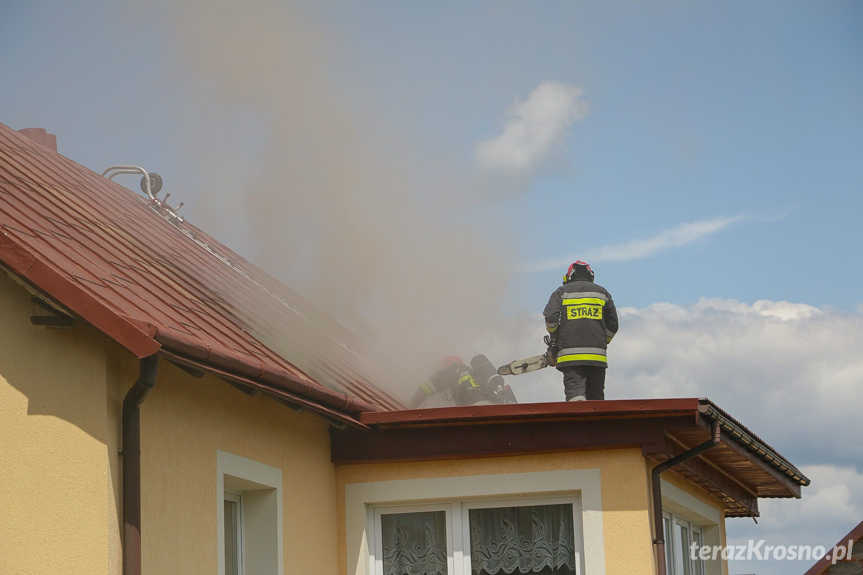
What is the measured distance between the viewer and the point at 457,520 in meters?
8.36

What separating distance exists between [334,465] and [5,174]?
3.13m

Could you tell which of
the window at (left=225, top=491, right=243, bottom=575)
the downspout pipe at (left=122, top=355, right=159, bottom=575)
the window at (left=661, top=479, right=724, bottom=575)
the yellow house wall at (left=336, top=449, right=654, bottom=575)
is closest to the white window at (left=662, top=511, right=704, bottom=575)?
the window at (left=661, top=479, right=724, bottom=575)

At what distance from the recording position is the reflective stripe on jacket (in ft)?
31.7

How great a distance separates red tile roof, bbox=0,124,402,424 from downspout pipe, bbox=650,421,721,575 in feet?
6.83

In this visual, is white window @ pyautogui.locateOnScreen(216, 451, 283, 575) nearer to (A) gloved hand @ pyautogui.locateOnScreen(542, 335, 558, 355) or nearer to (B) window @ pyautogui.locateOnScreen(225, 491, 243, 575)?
(B) window @ pyautogui.locateOnScreen(225, 491, 243, 575)

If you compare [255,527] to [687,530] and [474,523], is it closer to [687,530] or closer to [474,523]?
[474,523]

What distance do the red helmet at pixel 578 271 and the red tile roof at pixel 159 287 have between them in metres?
1.94

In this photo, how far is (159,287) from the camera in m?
7.13

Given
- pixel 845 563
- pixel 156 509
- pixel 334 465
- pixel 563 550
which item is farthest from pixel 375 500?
pixel 845 563

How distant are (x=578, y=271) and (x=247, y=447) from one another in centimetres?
417

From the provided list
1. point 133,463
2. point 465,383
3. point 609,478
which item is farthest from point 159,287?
point 465,383

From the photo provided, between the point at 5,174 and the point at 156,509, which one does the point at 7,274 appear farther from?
the point at 5,174

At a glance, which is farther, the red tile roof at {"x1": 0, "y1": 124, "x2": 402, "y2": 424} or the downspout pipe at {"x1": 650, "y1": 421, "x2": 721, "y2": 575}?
the downspout pipe at {"x1": 650, "y1": 421, "x2": 721, "y2": 575}

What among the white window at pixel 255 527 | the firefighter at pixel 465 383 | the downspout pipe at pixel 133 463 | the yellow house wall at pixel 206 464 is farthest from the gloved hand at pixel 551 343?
the downspout pipe at pixel 133 463
